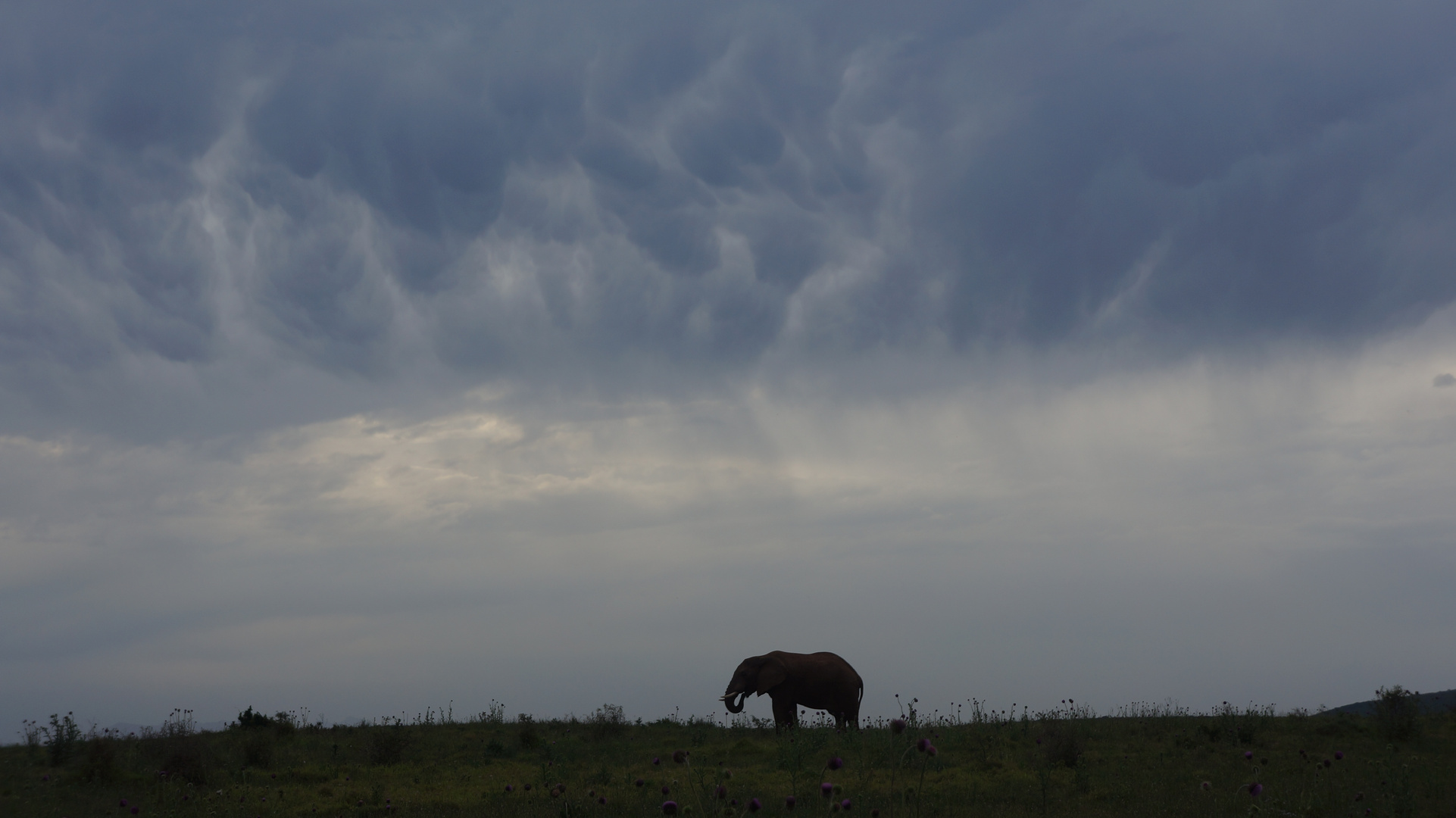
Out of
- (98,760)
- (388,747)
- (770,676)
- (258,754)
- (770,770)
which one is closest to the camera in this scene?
(98,760)

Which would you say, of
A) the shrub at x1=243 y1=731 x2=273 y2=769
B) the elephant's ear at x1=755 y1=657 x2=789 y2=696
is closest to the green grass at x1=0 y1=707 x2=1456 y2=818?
the shrub at x1=243 y1=731 x2=273 y2=769

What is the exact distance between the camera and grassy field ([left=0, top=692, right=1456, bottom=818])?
35.7 ft

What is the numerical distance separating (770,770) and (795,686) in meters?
6.78

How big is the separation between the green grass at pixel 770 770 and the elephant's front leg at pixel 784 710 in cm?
56

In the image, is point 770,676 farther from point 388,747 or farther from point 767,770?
point 388,747

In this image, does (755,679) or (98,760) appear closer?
(98,760)

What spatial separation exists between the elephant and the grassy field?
2.58ft

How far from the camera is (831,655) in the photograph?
22609mm

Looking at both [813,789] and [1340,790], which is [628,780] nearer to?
[813,789]

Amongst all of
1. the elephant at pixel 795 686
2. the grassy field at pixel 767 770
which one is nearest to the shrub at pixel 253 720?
the grassy field at pixel 767 770

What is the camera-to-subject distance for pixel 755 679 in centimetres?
2164

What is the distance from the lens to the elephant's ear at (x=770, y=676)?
69.7 feet

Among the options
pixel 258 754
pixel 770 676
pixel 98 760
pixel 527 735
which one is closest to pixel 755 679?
pixel 770 676

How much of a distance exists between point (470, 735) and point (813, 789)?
12416 millimetres
